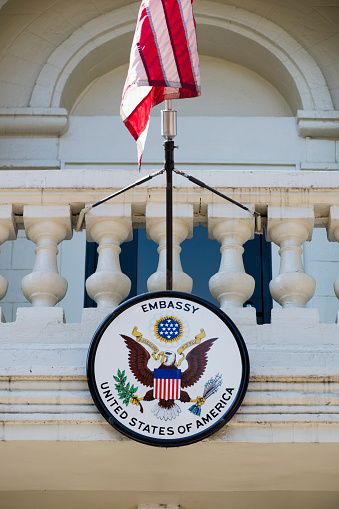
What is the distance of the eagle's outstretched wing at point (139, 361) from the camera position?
5.08m

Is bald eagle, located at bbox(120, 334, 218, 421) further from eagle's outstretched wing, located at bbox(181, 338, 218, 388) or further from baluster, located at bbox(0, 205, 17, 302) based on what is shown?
baluster, located at bbox(0, 205, 17, 302)

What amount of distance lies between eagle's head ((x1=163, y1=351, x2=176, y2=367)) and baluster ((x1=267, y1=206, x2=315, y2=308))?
82 cm

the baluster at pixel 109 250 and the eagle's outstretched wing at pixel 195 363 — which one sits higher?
the baluster at pixel 109 250

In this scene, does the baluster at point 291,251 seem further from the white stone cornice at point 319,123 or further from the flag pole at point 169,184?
the white stone cornice at point 319,123

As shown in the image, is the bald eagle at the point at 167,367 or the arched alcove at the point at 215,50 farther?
the arched alcove at the point at 215,50

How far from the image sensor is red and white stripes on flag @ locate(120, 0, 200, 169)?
5.62m

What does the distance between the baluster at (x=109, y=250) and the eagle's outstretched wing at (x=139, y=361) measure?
0.55 meters

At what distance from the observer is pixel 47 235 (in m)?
5.89

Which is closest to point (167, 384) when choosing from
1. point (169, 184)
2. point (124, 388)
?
point (124, 388)

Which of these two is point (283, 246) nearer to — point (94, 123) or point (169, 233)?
point (169, 233)

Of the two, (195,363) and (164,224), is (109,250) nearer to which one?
(164,224)

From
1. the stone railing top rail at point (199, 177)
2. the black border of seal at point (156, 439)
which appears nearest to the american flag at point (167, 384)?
the black border of seal at point (156, 439)

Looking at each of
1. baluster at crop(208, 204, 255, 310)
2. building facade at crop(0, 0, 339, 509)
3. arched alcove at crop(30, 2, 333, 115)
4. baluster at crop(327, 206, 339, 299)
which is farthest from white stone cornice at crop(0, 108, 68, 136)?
baluster at crop(327, 206, 339, 299)

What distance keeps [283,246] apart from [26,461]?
1757 millimetres
